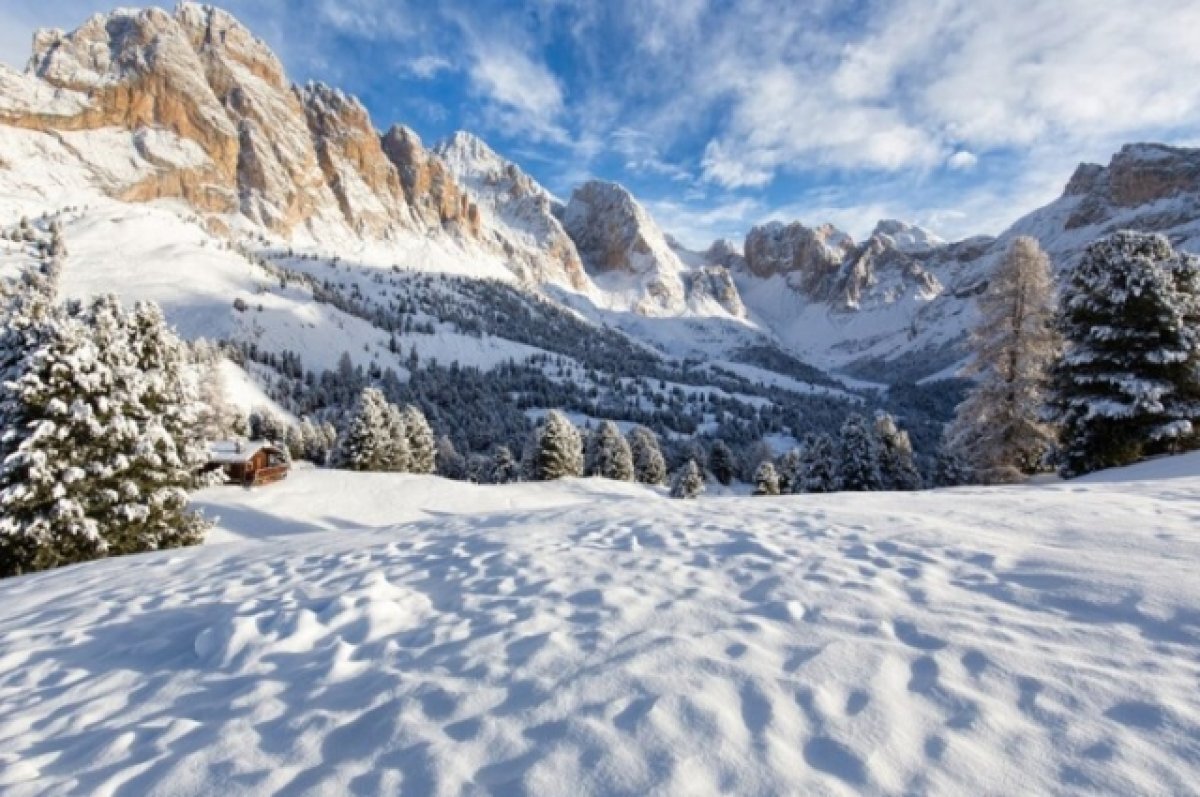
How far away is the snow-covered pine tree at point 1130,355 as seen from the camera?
1700cm

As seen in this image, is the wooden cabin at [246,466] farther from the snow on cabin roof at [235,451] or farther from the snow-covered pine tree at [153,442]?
the snow-covered pine tree at [153,442]

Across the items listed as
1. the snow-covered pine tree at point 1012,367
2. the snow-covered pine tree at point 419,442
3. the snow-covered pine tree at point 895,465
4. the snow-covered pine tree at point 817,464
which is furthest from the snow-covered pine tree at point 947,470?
the snow-covered pine tree at point 419,442

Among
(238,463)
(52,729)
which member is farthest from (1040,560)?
(238,463)

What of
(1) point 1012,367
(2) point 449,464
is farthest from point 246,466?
(2) point 449,464

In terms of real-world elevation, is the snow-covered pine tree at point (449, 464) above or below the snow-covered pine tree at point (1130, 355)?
below

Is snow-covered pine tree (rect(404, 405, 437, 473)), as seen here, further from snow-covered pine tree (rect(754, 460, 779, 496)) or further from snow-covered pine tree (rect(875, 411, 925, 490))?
snow-covered pine tree (rect(875, 411, 925, 490))

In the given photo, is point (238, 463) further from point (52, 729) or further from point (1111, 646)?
point (1111, 646)

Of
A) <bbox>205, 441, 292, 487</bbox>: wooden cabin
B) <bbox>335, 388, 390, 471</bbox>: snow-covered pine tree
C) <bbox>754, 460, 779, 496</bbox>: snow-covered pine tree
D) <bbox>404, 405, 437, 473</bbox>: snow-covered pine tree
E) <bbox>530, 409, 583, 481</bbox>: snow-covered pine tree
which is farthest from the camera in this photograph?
<bbox>404, 405, 437, 473</bbox>: snow-covered pine tree

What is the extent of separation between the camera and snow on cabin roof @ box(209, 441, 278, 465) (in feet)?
113

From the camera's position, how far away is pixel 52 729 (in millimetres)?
4348

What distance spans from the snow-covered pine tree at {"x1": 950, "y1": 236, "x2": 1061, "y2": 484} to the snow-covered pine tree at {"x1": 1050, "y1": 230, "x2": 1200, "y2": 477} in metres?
1.38

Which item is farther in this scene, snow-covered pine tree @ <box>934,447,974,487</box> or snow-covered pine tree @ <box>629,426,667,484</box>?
snow-covered pine tree @ <box>629,426,667,484</box>

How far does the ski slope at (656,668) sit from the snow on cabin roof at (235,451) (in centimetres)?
2918

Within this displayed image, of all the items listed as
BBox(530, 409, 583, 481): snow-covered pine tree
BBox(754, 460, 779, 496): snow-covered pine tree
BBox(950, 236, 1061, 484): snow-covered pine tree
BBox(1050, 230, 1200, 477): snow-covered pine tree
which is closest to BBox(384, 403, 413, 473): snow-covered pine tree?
BBox(530, 409, 583, 481): snow-covered pine tree
